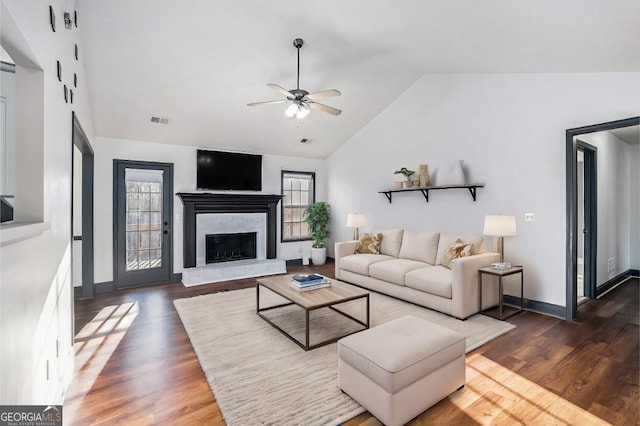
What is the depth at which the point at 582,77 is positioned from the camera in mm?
3539

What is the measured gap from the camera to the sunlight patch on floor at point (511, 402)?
6.54 ft

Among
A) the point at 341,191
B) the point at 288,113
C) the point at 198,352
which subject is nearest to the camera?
the point at 198,352

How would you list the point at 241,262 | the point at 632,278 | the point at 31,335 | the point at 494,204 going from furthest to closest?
the point at 241,262 < the point at 632,278 < the point at 494,204 < the point at 31,335

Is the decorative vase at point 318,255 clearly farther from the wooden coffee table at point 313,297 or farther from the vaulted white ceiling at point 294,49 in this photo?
the wooden coffee table at point 313,297

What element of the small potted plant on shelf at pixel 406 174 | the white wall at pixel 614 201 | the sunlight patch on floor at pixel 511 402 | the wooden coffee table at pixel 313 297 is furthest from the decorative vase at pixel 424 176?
the sunlight patch on floor at pixel 511 402

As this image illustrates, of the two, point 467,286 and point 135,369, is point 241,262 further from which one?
point 467,286

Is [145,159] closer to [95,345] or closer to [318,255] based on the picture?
[95,345]

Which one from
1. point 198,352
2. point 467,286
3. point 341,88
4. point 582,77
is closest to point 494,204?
point 467,286

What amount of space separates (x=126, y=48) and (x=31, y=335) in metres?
3.29

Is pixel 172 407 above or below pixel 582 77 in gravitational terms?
below

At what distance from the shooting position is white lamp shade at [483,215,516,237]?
12.8 ft

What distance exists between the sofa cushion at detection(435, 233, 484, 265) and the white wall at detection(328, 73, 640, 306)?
0.97 feet

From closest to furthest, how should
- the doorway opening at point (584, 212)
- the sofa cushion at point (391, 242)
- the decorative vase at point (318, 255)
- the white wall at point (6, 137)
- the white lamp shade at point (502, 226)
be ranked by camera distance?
1. the white wall at point (6, 137)
2. the doorway opening at point (584, 212)
3. the white lamp shade at point (502, 226)
4. the sofa cushion at point (391, 242)
5. the decorative vase at point (318, 255)

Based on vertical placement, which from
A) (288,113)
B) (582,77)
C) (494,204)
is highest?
(582,77)
